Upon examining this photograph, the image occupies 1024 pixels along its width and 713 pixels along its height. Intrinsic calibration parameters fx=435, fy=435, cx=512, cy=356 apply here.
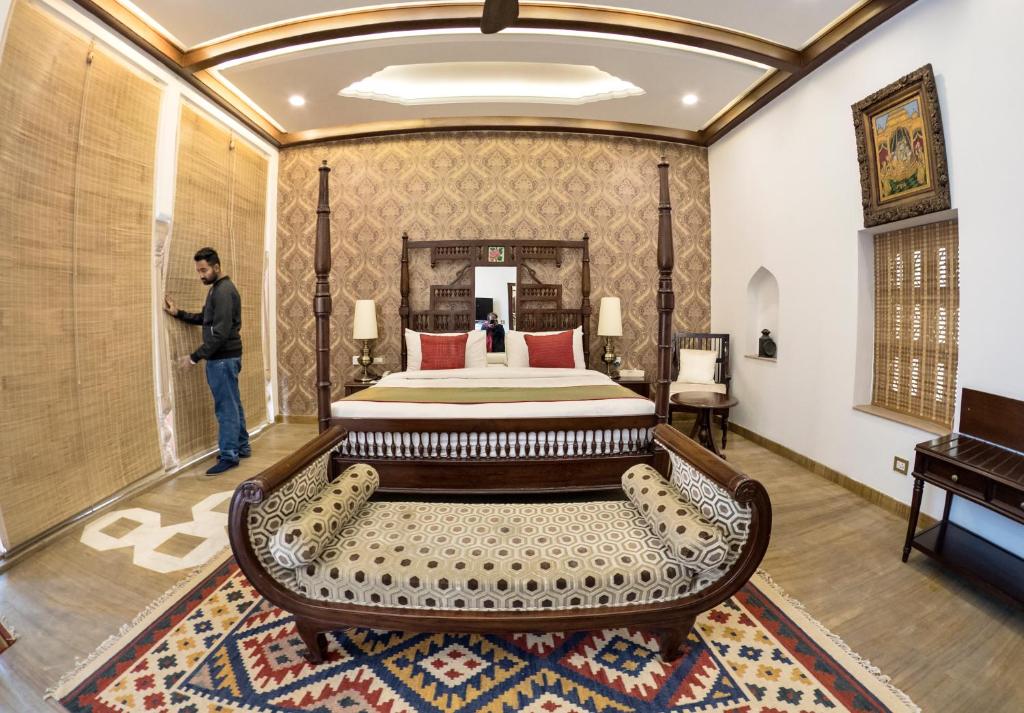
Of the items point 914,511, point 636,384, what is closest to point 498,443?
point 636,384

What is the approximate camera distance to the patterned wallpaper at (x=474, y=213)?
15.8 feet

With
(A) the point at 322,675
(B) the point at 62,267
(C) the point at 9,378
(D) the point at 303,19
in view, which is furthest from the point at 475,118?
(A) the point at 322,675

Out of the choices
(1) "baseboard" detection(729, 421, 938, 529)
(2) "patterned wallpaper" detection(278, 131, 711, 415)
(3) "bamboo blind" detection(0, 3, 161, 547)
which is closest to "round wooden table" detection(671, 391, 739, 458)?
(1) "baseboard" detection(729, 421, 938, 529)

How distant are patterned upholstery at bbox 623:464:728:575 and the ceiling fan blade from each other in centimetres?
229

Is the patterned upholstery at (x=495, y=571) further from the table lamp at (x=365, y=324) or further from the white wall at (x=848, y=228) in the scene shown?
the table lamp at (x=365, y=324)

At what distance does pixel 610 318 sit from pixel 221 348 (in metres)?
3.65

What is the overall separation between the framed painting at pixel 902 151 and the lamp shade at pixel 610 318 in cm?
218

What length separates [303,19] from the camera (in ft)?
10.1

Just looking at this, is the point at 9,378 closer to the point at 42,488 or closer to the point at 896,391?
the point at 42,488

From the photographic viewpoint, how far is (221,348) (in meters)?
3.57

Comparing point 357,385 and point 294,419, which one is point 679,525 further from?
point 294,419

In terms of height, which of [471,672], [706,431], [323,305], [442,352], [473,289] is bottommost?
[471,672]

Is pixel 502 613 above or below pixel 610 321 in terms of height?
below

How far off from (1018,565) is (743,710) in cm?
175
